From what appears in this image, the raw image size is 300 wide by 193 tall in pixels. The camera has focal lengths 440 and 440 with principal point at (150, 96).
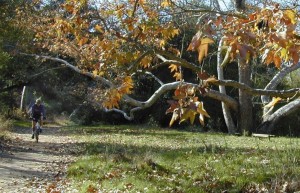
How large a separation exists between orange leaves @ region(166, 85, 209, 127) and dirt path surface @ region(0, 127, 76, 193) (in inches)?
239

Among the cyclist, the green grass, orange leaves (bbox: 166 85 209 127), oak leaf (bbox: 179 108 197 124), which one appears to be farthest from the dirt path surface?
oak leaf (bbox: 179 108 197 124)

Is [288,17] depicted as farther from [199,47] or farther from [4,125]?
[4,125]

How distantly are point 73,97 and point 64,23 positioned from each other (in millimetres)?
28791

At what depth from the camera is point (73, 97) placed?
3631 cm

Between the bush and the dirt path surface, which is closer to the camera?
the dirt path surface

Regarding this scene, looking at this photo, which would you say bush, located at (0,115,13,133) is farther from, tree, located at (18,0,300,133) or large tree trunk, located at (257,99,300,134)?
large tree trunk, located at (257,99,300,134)

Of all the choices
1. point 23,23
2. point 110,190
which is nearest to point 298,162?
point 110,190

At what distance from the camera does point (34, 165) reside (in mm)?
12664

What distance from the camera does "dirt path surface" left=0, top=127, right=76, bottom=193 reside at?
977 cm

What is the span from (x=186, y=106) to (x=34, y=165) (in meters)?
10.1

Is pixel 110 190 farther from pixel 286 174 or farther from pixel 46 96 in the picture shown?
pixel 46 96

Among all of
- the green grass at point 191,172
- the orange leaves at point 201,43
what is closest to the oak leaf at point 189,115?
the orange leaves at point 201,43

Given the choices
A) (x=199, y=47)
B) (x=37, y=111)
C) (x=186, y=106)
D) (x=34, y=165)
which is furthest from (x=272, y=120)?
(x=199, y=47)

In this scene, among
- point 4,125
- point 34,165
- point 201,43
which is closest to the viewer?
point 201,43
